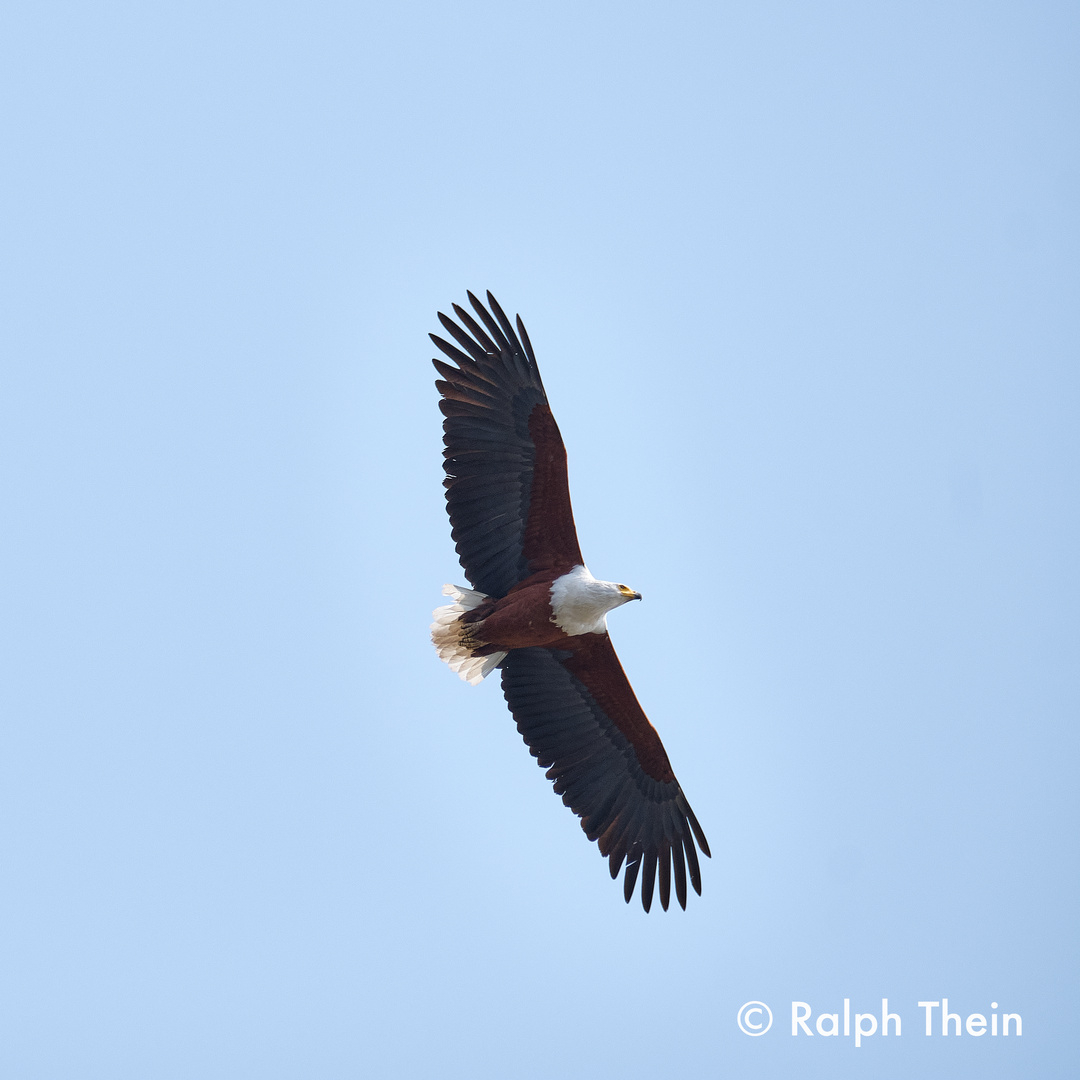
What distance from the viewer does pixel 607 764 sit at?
13.6 m

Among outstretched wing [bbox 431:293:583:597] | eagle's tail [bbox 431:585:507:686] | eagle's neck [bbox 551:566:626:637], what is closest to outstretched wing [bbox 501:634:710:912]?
eagle's tail [bbox 431:585:507:686]

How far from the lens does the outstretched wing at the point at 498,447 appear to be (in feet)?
41.5

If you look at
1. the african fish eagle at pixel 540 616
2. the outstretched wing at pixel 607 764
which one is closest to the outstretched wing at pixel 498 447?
the african fish eagle at pixel 540 616

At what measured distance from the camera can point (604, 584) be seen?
41.6 ft

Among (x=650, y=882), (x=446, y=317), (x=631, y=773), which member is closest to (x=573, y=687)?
(x=631, y=773)

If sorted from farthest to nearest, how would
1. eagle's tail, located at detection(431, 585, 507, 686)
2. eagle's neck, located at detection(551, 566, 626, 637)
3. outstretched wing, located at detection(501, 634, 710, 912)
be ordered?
1. outstretched wing, located at detection(501, 634, 710, 912)
2. eagle's tail, located at detection(431, 585, 507, 686)
3. eagle's neck, located at detection(551, 566, 626, 637)

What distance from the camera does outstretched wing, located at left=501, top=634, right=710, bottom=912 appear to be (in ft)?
44.2

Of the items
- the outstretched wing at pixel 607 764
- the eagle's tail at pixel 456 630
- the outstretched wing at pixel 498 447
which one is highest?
the outstretched wing at pixel 498 447

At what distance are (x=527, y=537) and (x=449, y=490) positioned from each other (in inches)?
33.6

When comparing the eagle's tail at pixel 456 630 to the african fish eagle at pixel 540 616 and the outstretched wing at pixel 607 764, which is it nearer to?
the african fish eagle at pixel 540 616

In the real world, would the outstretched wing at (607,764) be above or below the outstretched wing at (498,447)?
below

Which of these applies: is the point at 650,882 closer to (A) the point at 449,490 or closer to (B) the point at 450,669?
(B) the point at 450,669

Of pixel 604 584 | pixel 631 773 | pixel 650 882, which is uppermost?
pixel 604 584

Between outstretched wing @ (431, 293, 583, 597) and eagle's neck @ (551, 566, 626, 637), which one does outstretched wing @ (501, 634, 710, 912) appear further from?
outstretched wing @ (431, 293, 583, 597)
